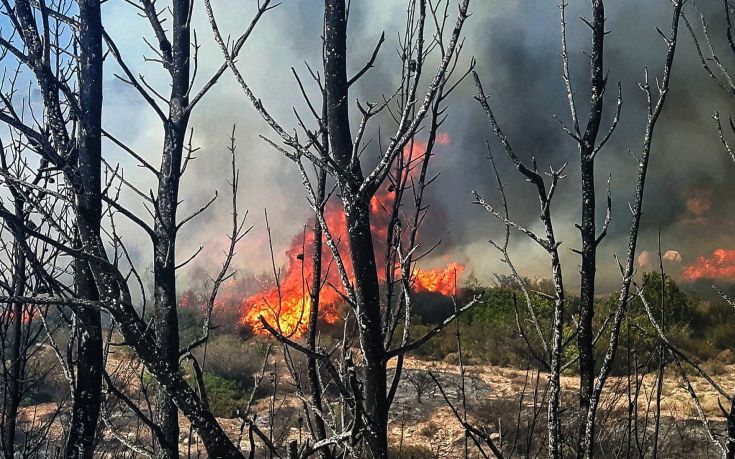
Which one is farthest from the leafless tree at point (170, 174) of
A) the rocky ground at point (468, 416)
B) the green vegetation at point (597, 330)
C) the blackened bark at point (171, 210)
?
the green vegetation at point (597, 330)

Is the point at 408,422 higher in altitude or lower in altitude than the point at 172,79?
lower

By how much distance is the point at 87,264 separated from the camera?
2150 millimetres

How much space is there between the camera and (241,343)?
19484 mm

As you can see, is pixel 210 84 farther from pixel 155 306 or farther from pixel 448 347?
pixel 448 347

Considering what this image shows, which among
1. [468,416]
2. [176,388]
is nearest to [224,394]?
[468,416]

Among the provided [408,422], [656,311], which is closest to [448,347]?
[656,311]

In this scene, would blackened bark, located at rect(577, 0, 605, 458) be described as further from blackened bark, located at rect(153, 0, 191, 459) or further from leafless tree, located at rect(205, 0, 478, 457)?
blackened bark, located at rect(153, 0, 191, 459)

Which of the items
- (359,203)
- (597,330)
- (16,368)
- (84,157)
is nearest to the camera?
(359,203)

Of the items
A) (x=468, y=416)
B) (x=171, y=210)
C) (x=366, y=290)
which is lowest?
(x=468, y=416)

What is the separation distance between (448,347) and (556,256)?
18.0m

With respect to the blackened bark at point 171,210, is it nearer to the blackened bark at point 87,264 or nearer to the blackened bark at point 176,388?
the blackened bark at point 87,264

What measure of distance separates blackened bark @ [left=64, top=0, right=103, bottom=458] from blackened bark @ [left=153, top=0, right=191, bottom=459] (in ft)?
0.74

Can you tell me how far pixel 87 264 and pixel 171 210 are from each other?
36cm

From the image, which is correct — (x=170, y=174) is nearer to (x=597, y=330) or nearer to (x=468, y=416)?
(x=468, y=416)
